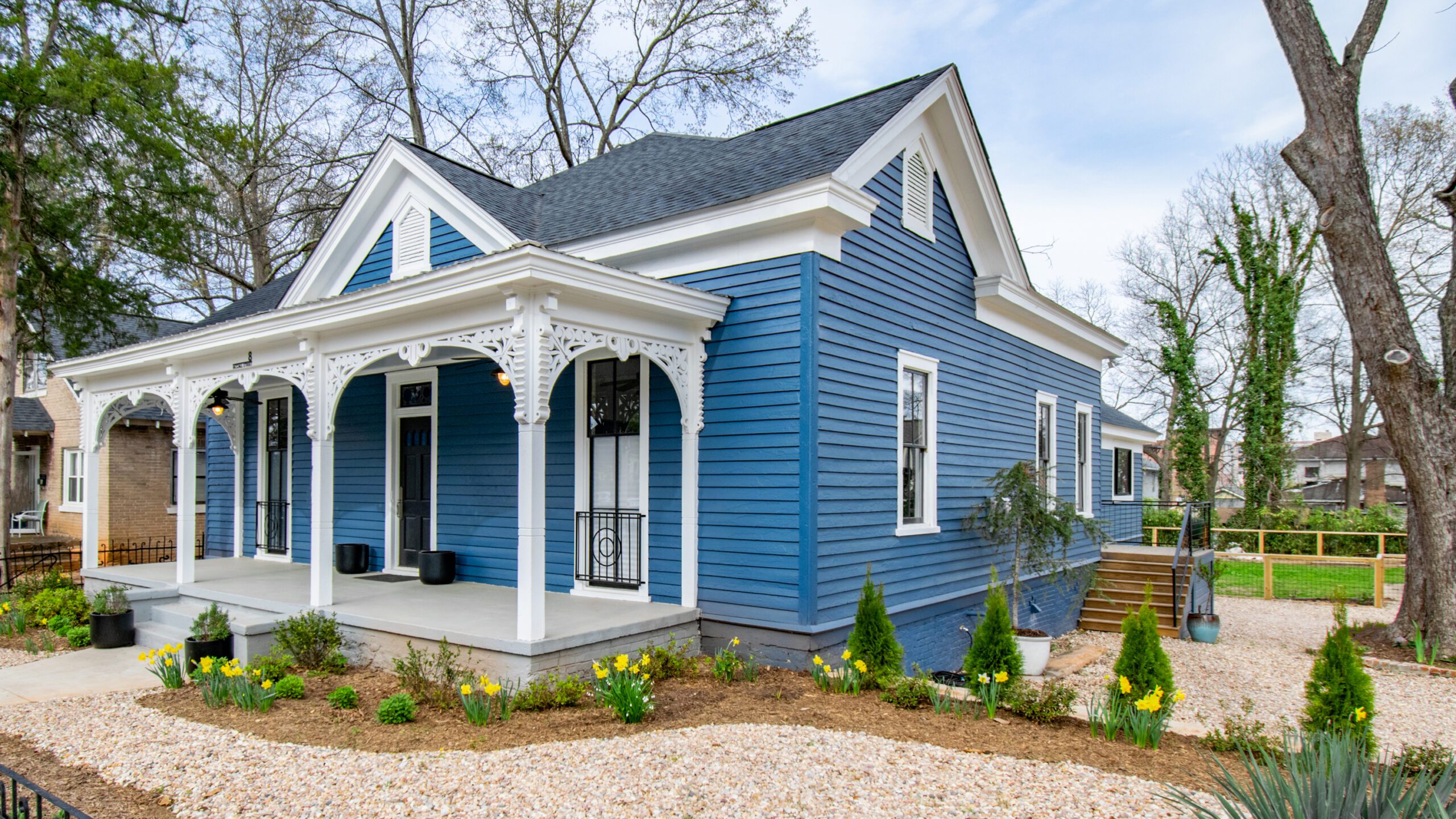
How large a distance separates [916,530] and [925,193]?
3692 mm

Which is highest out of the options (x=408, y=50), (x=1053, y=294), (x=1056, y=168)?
(x=408, y=50)

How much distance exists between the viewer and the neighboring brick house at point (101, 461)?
1823cm

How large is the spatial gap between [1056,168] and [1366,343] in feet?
59.8

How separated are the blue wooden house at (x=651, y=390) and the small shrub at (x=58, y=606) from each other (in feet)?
1.80

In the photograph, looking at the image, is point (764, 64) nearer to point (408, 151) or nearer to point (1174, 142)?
point (408, 151)

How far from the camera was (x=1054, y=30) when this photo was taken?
13969mm

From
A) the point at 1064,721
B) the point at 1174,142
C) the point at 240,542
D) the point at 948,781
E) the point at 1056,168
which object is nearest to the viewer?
the point at 948,781

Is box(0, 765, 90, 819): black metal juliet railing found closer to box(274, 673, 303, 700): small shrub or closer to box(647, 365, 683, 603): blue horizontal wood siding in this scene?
box(274, 673, 303, 700): small shrub

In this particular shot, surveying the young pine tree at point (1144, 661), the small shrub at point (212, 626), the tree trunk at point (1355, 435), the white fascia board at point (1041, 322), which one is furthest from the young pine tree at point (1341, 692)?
the tree trunk at point (1355, 435)

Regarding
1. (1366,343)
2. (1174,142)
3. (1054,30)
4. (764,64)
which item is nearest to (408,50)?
(764,64)

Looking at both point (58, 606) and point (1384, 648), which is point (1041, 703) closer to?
point (1384, 648)

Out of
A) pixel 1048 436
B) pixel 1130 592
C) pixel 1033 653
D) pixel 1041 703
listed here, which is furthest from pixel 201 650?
pixel 1130 592

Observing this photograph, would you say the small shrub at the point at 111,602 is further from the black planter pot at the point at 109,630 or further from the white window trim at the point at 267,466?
the white window trim at the point at 267,466

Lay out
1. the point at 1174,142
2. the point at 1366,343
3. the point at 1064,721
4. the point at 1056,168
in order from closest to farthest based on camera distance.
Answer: the point at 1064,721 < the point at 1366,343 < the point at 1056,168 < the point at 1174,142
